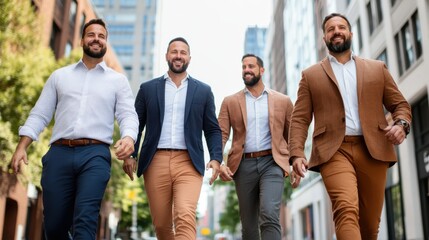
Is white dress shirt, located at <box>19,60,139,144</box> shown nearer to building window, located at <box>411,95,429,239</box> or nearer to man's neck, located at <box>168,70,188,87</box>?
man's neck, located at <box>168,70,188,87</box>

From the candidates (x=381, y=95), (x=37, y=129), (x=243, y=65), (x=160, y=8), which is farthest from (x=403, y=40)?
(x=160, y=8)

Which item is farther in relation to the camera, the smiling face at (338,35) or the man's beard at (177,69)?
the man's beard at (177,69)

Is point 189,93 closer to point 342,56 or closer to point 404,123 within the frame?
point 342,56

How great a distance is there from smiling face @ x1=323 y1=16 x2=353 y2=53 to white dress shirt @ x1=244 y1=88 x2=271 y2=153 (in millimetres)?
1765

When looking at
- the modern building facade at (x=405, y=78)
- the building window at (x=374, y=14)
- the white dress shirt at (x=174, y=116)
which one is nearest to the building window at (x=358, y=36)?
the modern building facade at (x=405, y=78)

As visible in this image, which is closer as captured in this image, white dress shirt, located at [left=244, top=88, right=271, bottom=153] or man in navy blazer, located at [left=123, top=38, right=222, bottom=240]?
man in navy blazer, located at [left=123, top=38, right=222, bottom=240]

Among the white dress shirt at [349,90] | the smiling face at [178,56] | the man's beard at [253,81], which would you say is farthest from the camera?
the man's beard at [253,81]

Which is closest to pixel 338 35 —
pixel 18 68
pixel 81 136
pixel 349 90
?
pixel 349 90

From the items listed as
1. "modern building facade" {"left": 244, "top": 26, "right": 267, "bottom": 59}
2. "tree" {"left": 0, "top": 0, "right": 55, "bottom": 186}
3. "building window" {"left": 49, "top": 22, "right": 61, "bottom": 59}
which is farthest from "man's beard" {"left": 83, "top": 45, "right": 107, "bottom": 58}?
"modern building facade" {"left": 244, "top": 26, "right": 267, "bottom": 59}

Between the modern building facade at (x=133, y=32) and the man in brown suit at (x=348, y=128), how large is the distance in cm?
12382

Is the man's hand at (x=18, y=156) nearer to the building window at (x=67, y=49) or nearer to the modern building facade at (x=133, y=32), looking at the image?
the building window at (x=67, y=49)

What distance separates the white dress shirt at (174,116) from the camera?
5.73 metres

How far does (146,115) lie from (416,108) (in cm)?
1691

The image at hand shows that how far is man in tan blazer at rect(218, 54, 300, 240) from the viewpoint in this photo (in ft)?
20.0
